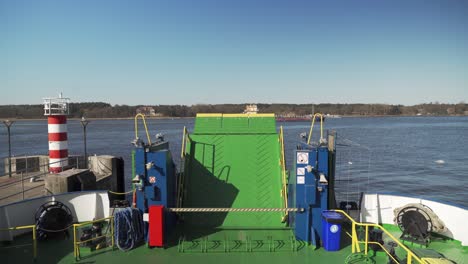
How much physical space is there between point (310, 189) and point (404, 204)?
299 cm

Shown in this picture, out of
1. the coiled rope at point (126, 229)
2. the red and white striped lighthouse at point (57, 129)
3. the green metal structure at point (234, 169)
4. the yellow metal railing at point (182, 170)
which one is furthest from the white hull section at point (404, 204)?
the red and white striped lighthouse at point (57, 129)

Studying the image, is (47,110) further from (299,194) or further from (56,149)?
(299,194)

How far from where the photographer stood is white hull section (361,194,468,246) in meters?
8.56

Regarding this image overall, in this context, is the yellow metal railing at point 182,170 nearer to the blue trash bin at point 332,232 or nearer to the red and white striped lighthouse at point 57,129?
the blue trash bin at point 332,232

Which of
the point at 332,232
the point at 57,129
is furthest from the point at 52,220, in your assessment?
the point at 332,232

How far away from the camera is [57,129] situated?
42.6 feet

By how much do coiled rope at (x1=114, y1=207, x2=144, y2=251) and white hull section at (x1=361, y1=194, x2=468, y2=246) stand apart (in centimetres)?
615

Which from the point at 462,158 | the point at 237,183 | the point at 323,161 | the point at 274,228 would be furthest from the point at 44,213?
the point at 462,158

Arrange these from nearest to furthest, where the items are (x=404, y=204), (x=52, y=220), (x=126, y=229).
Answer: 1. (x=126, y=229)
2. (x=52, y=220)
3. (x=404, y=204)

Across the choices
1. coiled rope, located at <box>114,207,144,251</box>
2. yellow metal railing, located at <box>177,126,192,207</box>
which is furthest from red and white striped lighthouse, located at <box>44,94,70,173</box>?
coiled rope, located at <box>114,207,144,251</box>

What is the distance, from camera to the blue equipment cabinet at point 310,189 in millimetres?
8539

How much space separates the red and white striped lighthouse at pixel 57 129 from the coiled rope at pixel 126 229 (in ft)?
19.6

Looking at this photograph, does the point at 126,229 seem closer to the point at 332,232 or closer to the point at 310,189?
the point at 310,189

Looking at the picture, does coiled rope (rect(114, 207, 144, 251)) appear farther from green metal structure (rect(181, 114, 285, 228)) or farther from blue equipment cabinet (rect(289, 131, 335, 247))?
blue equipment cabinet (rect(289, 131, 335, 247))
